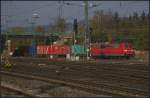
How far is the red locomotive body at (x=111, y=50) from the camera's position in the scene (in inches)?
2472

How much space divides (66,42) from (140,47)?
16268mm

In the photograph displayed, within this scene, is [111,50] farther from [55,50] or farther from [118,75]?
[118,75]

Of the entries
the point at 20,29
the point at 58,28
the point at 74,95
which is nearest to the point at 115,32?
the point at 58,28

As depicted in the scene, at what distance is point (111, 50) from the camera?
63562mm

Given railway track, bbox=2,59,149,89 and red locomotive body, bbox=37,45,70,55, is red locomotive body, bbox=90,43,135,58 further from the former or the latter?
railway track, bbox=2,59,149,89

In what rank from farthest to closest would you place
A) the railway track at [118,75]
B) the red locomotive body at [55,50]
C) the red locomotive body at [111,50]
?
Answer: 1. the red locomotive body at [55,50]
2. the red locomotive body at [111,50]
3. the railway track at [118,75]

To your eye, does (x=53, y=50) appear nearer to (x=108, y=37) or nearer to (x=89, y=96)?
(x=108, y=37)

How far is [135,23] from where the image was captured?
10194cm

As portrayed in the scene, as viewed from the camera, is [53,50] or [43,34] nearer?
[53,50]

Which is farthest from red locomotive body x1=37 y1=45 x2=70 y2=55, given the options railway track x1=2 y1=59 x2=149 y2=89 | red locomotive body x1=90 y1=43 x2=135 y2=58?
railway track x1=2 y1=59 x2=149 y2=89

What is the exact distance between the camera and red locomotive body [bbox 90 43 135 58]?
6278cm

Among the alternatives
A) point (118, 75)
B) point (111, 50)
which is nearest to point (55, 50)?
point (111, 50)

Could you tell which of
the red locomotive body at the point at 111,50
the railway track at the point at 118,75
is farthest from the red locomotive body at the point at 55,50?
the railway track at the point at 118,75

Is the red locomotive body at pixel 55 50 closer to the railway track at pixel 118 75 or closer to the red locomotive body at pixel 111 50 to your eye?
the red locomotive body at pixel 111 50
